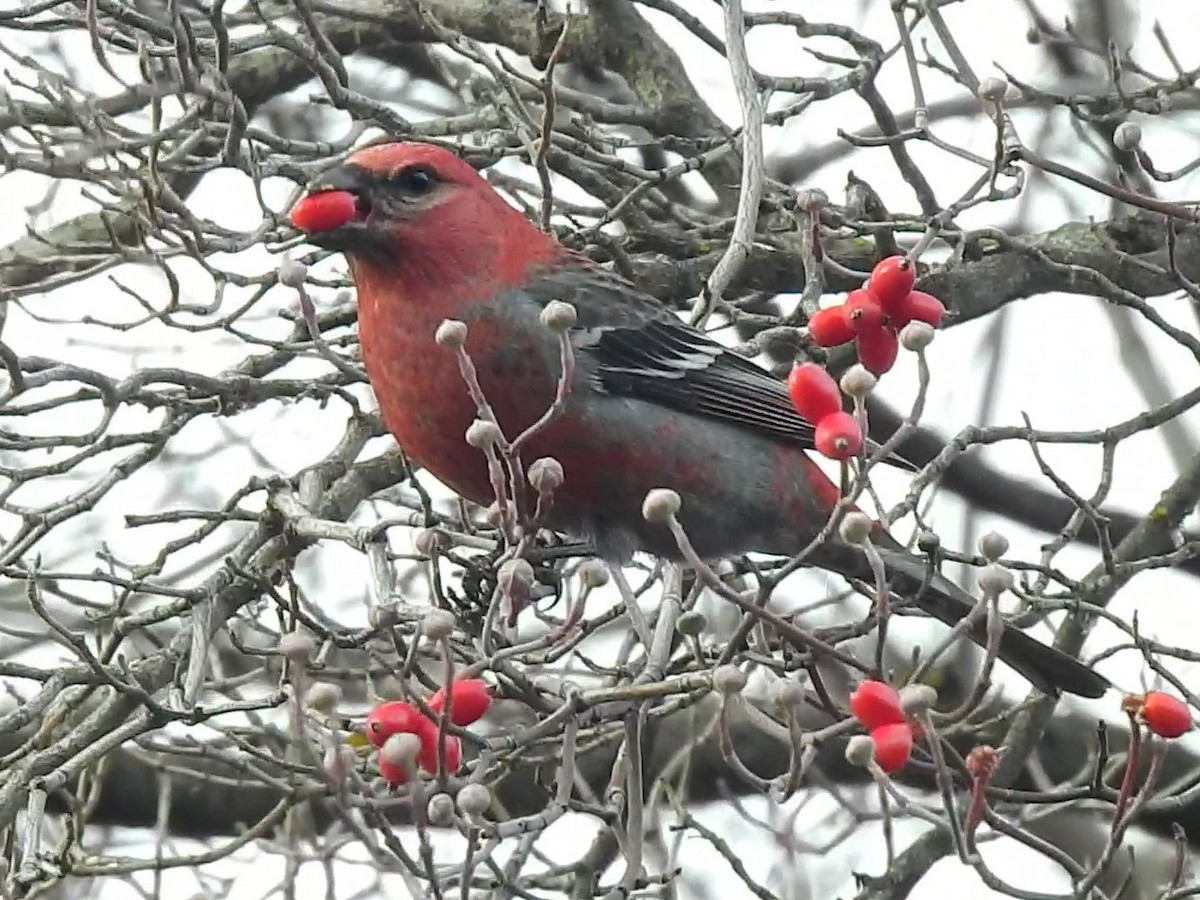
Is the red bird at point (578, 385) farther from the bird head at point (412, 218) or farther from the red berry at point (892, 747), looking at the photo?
the red berry at point (892, 747)

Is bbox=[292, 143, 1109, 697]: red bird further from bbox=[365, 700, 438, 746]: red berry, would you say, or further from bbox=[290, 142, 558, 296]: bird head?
bbox=[365, 700, 438, 746]: red berry

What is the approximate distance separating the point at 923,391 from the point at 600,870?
245 cm

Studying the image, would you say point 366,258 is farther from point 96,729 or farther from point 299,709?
point 299,709

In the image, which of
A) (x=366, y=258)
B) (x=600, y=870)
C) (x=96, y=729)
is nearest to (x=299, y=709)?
(x=96, y=729)

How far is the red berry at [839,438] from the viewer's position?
275cm

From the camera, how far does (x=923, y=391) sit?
9.27 feet

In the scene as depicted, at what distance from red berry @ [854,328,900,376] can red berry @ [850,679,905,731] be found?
655 millimetres

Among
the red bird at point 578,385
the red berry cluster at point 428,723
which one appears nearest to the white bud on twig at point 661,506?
the red berry cluster at point 428,723

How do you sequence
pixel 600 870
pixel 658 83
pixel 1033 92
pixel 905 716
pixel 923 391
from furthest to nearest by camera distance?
pixel 658 83 < pixel 600 870 < pixel 1033 92 < pixel 923 391 < pixel 905 716

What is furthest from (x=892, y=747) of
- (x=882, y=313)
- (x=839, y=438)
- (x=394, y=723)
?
(x=882, y=313)

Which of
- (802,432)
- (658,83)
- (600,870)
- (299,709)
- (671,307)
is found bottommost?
(299,709)

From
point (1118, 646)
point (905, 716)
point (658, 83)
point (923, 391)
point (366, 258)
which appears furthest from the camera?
point (658, 83)

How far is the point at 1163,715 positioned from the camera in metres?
2.55

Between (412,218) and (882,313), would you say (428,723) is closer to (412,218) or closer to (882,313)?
(882,313)
